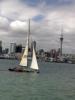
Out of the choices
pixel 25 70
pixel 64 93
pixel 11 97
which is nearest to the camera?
pixel 11 97

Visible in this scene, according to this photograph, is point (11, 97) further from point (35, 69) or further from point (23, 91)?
point (35, 69)

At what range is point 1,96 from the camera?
54.2 meters

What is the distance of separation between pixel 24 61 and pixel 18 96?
5728cm

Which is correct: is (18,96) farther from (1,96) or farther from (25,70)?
(25,70)

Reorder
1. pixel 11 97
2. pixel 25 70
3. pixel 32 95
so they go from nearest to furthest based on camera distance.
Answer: pixel 11 97 → pixel 32 95 → pixel 25 70

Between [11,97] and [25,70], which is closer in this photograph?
[11,97]

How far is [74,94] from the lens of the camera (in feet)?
197

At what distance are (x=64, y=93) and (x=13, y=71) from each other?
55493mm

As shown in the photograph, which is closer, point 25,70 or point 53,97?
point 53,97

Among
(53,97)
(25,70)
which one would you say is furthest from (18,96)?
(25,70)

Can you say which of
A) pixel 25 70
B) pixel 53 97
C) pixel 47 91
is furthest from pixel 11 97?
pixel 25 70

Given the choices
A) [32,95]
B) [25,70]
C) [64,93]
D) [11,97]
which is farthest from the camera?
[25,70]

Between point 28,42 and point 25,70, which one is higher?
point 28,42

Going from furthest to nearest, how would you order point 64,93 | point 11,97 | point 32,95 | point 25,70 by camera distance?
point 25,70 → point 64,93 → point 32,95 → point 11,97
